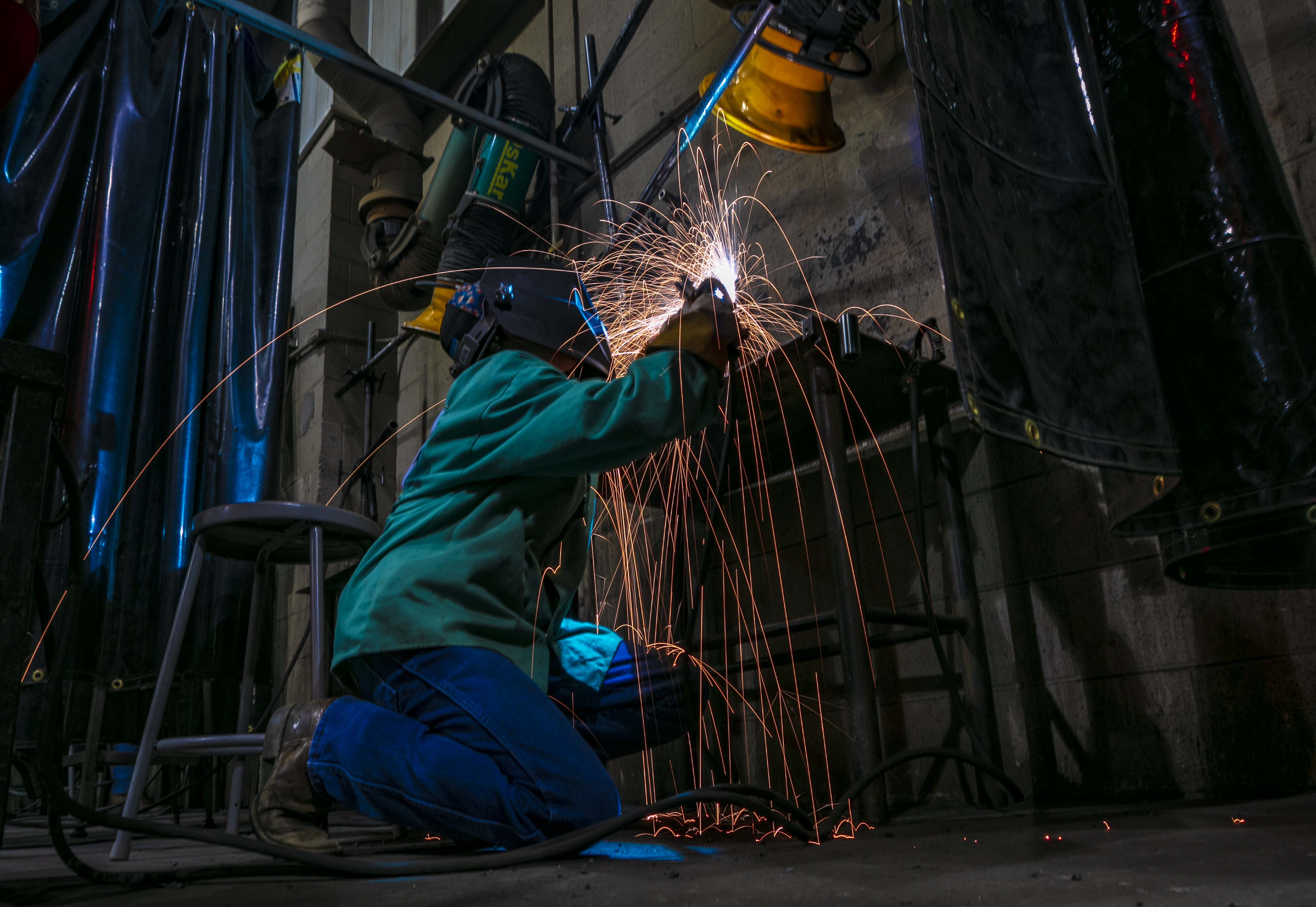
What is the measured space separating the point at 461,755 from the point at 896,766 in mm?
801

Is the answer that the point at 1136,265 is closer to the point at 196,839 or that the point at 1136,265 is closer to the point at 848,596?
the point at 848,596

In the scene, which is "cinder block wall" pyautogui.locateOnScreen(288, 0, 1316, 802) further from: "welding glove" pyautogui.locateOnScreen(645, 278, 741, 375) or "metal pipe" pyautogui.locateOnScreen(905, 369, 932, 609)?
"welding glove" pyautogui.locateOnScreen(645, 278, 741, 375)

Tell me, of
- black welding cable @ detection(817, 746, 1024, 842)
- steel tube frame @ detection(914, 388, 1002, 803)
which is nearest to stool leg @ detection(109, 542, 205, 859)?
black welding cable @ detection(817, 746, 1024, 842)

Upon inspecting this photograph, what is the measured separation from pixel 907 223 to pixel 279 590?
4329mm

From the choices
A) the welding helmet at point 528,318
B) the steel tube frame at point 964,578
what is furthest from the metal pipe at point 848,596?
the welding helmet at point 528,318

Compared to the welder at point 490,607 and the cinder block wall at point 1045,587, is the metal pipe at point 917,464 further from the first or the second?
the welder at point 490,607

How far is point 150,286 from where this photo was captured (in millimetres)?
3809

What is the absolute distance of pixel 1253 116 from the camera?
4.78ft

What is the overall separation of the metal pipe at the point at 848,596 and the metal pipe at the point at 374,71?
6.80ft

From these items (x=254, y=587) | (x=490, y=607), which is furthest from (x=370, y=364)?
(x=490, y=607)

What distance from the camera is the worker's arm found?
1575 millimetres

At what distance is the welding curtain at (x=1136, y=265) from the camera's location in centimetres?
124

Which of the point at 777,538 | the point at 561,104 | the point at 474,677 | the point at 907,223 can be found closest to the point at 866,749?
the point at 474,677

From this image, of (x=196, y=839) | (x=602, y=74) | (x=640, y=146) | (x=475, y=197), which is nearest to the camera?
(x=196, y=839)
